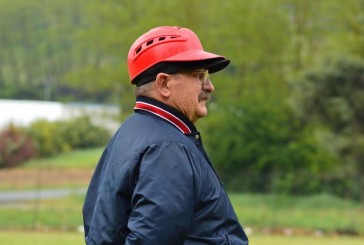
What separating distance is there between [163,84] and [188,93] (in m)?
0.10

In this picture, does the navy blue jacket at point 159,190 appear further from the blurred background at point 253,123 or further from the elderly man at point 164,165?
the blurred background at point 253,123

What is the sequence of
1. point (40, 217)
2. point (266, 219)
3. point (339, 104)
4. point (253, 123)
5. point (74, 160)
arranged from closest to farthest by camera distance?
point (40, 217) → point (266, 219) → point (339, 104) → point (253, 123) → point (74, 160)

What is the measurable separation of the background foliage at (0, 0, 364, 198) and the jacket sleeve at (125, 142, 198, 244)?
24.7 meters

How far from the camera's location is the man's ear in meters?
3.06

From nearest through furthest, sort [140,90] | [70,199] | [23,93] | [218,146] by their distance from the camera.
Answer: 1. [140,90]
2. [70,199]
3. [218,146]
4. [23,93]

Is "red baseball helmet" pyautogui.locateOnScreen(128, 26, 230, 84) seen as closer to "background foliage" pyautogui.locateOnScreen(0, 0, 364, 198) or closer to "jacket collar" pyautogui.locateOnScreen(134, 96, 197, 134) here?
"jacket collar" pyautogui.locateOnScreen(134, 96, 197, 134)

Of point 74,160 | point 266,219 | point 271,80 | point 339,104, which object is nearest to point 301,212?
point 266,219

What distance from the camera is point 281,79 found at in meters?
41.2

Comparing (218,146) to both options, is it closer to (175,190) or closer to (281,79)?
(281,79)

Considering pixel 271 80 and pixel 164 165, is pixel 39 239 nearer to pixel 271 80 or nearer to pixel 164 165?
pixel 164 165

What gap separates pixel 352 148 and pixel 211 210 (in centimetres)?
2805

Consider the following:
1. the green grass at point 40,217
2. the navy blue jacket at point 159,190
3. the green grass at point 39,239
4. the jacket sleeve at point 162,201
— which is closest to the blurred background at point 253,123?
the green grass at point 40,217

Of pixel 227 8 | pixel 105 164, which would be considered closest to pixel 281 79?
pixel 227 8

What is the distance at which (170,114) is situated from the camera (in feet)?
10.1
